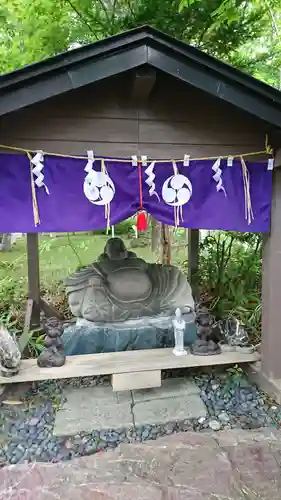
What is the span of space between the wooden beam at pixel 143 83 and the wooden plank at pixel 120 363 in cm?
252

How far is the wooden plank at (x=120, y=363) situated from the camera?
138 inches

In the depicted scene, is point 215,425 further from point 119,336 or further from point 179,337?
point 119,336

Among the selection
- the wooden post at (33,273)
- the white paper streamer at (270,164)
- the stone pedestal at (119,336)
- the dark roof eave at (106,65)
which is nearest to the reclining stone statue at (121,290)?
the stone pedestal at (119,336)

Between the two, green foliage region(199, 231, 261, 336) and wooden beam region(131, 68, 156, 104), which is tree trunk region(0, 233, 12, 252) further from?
wooden beam region(131, 68, 156, 104)

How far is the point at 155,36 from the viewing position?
285 cm

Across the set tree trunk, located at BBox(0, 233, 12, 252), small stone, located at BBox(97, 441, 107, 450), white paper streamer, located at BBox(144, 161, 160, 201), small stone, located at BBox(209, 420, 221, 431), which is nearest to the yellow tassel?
white paper streamer, located at BBox(144, 161, 160, 201)

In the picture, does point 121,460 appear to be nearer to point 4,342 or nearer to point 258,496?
point 258,496

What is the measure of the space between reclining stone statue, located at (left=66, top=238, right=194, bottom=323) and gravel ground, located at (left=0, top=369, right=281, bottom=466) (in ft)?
2.65

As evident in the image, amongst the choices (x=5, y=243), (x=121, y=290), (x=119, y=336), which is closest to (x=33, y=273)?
(x=121, y=290)

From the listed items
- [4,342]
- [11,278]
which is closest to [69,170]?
[4,342]

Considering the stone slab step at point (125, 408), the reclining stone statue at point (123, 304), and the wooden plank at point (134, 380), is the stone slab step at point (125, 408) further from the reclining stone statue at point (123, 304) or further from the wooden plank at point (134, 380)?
the reclining stone statue at point (123, 304)

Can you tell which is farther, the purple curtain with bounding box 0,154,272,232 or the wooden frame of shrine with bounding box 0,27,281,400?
the purple curtain with bounding box 0,154,272,232

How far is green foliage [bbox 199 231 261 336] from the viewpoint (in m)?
5.18

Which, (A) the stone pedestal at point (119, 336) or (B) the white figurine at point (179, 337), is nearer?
(B) the white figurine at point (179, 337)
